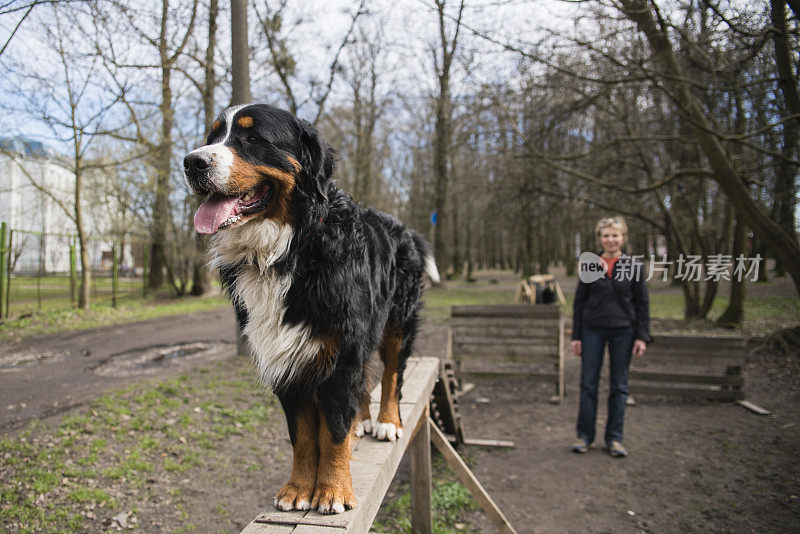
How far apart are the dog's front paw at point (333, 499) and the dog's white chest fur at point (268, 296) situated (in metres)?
0.46

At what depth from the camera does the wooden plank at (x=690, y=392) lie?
21.3 feet

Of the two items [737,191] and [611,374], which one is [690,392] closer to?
[611,374]

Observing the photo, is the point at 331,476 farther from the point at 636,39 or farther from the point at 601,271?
the point at 636,39

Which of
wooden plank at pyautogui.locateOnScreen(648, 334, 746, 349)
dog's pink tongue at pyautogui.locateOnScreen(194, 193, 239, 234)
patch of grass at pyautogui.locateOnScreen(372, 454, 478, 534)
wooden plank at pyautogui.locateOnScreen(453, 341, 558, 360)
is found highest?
dog's pink tongue at pyautogui.locateOnScreen(194, 193, 239, 234)

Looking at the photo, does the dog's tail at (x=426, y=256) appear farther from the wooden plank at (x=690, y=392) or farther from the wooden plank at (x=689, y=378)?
the wooden plank at (x=690, y=392)

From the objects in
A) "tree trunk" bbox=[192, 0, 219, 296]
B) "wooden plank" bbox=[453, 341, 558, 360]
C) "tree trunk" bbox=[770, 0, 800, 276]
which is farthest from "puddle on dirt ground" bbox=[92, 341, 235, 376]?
"tree trunk" bbox=[770, 0, 800, 276]

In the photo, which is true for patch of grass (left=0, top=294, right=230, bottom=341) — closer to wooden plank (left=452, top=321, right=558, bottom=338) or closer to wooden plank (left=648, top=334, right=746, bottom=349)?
wooden plank (left=452, top=321, right=558, bottom=338)

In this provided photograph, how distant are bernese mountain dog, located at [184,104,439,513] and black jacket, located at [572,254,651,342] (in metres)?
3.53

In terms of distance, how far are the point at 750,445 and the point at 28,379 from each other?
8135 millimetres

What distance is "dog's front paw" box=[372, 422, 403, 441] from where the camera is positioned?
2.66 m

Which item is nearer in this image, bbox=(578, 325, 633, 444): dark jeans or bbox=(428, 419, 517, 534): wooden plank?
bbox=(428, 419, 517, 534): wooden plank

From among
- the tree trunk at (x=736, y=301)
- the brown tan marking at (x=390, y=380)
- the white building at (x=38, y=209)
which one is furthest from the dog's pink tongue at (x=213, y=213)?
the tree trunk at (x=736, y=301)

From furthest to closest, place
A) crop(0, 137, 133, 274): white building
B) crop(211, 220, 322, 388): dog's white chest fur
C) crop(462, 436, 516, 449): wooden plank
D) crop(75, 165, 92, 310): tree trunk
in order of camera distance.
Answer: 1. crop(75, 165, 92, 310): tree trunk
2. crop(0, 137, 133, 274): white building
3. crop(462, 436, 516, 449): wooden plank
4. crop(211, 220, 322, 388): dog's white chest fur

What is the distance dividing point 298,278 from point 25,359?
22.8 ft
